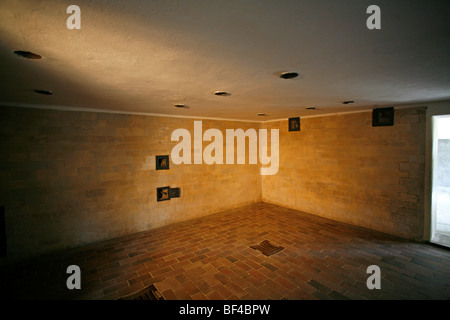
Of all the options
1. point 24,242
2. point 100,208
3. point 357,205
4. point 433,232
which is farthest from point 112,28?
point 433,232

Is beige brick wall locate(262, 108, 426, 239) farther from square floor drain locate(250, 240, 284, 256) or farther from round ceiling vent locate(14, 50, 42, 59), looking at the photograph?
round ceiling vent locate(14, 50, 42, 59)

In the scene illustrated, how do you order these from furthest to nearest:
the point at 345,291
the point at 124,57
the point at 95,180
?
the point at 95,180, the point at 345,291, the point at 124,57

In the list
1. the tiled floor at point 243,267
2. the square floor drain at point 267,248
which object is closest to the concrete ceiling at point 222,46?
the tiled floor at point 243,267

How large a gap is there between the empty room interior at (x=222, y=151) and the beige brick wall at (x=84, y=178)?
0.10ft

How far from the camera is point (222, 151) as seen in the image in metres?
7.66

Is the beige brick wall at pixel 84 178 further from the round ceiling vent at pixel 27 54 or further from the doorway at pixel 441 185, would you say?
the doorway at pixel 441 185

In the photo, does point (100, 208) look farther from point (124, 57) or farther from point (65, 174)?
point (124, 57)

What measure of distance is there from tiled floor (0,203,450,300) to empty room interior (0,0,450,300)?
4cm

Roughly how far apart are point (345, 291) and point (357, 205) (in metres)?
3.44

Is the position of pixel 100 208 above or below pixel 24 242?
above

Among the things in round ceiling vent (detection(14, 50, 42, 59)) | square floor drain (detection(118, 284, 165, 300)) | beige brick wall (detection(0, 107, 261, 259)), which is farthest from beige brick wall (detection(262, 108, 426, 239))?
round ceiling vent (detection(14, 50, 42, 59))

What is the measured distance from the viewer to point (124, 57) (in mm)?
2102

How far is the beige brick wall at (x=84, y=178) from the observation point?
174 inches
